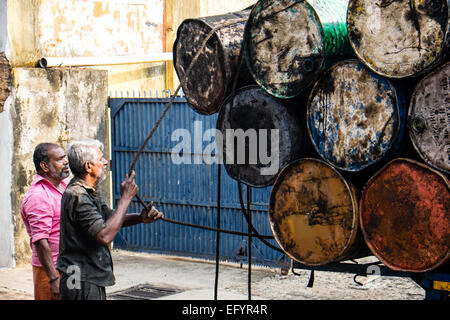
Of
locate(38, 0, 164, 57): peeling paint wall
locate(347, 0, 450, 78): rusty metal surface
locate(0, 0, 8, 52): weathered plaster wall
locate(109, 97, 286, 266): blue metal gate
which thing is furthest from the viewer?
locate(38, 0, 164, 57): peeling paint wall

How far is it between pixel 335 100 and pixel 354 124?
0.46 ft

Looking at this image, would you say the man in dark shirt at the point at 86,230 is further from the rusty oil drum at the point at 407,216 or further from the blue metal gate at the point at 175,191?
the blue metal gate at the point at 175,191

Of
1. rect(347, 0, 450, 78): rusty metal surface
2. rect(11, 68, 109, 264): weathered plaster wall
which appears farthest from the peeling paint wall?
rect(347, 0, 450, 78): rusty metal surface

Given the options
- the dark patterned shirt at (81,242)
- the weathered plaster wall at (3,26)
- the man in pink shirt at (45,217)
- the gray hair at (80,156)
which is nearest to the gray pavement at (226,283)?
the man in pink shirt at (45,217)

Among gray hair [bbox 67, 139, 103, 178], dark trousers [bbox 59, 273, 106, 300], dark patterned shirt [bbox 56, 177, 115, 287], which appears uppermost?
gray hair [bbox 67, 139, 103, 178]

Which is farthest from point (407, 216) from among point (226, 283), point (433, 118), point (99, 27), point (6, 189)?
point (99, 27)

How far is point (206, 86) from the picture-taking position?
3318 mm

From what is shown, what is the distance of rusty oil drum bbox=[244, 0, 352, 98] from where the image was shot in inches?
112

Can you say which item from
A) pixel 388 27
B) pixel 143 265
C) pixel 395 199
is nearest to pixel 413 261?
pixel 395 199

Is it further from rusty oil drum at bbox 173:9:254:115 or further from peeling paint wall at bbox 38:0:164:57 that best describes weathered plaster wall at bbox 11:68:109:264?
rusty oil drum at bbox 173:9:254:115

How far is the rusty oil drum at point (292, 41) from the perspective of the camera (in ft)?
9.32

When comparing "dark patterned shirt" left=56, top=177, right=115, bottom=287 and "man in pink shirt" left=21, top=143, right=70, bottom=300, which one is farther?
"man in pink shirt" left=21, top=143, right=70, bottom=300

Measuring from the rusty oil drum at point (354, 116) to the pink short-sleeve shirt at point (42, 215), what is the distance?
1860 mm

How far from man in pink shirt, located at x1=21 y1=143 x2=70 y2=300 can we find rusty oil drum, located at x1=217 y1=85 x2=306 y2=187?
4.16 ft
